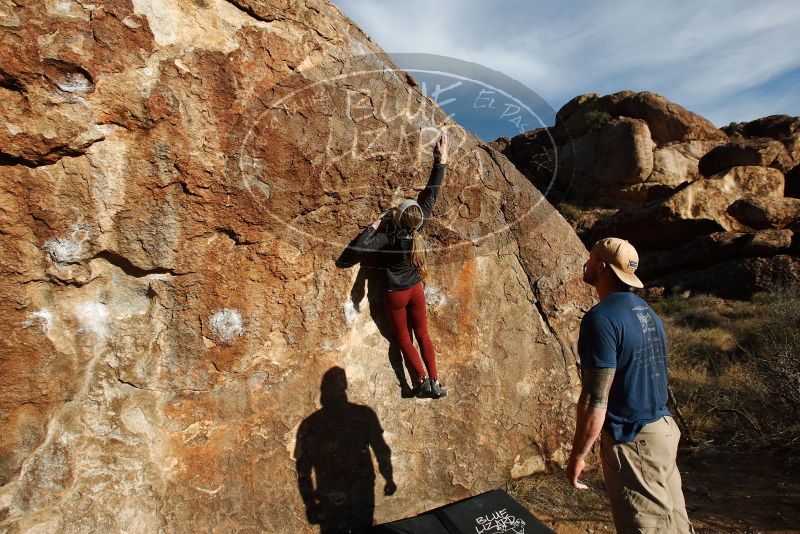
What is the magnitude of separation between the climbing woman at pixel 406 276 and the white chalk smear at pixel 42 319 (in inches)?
63.2

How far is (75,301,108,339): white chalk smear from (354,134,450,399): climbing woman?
1.40 meters

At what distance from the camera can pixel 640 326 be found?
1.94 metres

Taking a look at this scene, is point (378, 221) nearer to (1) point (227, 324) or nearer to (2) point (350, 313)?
(2) point (350, 313)

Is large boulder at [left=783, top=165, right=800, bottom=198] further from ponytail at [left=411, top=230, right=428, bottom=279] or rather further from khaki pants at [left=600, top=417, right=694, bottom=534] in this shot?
khaki pants at [left=600, top=417, right=694, bottom=534]

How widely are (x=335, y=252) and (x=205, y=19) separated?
Answer: 1.40m

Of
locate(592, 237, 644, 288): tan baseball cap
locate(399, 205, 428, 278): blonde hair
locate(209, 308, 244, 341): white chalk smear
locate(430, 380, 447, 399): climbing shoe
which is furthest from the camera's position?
locate(430, 380, 447, 399): climbing shoe

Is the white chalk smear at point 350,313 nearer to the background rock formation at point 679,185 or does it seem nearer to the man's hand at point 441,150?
the man's hand at point 441,150

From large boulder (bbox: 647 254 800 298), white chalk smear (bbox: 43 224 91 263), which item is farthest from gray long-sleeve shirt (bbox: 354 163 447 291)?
large boulder (bbox: 647 254 800 298)

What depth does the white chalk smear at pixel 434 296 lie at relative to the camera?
3438 mm

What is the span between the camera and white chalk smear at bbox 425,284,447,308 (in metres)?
3.44

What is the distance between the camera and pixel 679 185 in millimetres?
13875

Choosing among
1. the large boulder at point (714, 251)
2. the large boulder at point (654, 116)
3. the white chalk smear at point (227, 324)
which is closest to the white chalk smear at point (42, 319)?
the white chalk smear at point (227, 324)

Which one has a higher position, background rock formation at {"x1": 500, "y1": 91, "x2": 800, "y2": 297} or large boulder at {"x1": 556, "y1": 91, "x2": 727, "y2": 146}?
large boulder at {"x1": 556, "y1": 91, "x2": 727, "y2": 146}

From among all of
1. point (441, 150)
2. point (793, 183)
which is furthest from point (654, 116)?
point (441, 150)
